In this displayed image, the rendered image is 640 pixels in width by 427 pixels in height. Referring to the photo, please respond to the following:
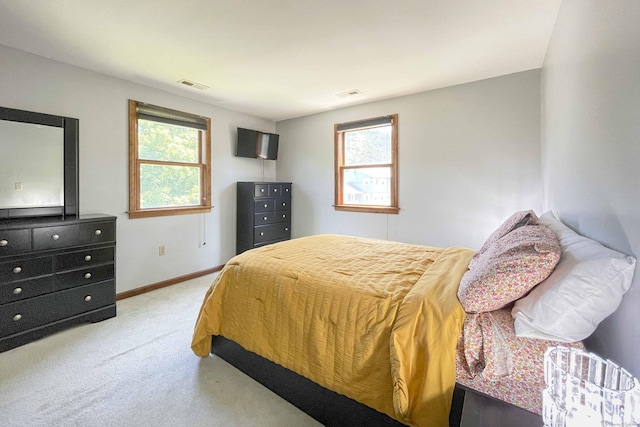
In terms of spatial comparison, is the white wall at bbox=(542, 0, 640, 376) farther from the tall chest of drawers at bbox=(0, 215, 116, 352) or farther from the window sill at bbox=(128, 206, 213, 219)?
the window sill at bbox=(128, 206, 213, 219)

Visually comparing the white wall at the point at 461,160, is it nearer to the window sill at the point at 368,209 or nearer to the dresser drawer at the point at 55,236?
the window sill at the point at 368,209

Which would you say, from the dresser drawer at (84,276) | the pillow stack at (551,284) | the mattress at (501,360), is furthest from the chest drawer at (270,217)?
the mattress at (501,360)

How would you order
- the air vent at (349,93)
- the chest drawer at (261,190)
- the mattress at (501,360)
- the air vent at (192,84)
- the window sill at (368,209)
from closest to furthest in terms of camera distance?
the mattress at (501,360)
the air vent at (192,84)
the air vent at (349,93)
the window sill at (368,209)
the chest drawer at (261,190)

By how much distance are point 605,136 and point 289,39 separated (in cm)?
210

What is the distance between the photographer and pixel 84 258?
2574 mm

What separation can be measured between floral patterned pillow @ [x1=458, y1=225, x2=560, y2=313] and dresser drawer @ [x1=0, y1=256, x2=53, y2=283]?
2991mm

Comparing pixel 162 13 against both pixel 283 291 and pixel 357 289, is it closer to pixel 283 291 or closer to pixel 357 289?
pixel 283 291

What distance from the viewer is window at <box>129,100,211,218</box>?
3361 mm

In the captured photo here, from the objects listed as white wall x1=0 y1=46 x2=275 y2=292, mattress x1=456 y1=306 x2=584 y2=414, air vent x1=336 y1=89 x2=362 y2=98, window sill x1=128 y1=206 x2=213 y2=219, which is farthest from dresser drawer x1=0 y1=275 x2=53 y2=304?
air vent x1=336 y1=89 x2=362 y2=98

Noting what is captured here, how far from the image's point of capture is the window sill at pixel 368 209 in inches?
152

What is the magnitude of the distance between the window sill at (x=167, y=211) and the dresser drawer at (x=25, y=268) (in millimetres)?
1048

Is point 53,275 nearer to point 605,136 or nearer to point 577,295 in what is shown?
point 577,295

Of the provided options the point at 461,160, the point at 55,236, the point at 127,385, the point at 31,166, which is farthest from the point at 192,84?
the point at 461,160

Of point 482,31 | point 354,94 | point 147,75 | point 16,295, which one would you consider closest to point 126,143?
point 147,75
